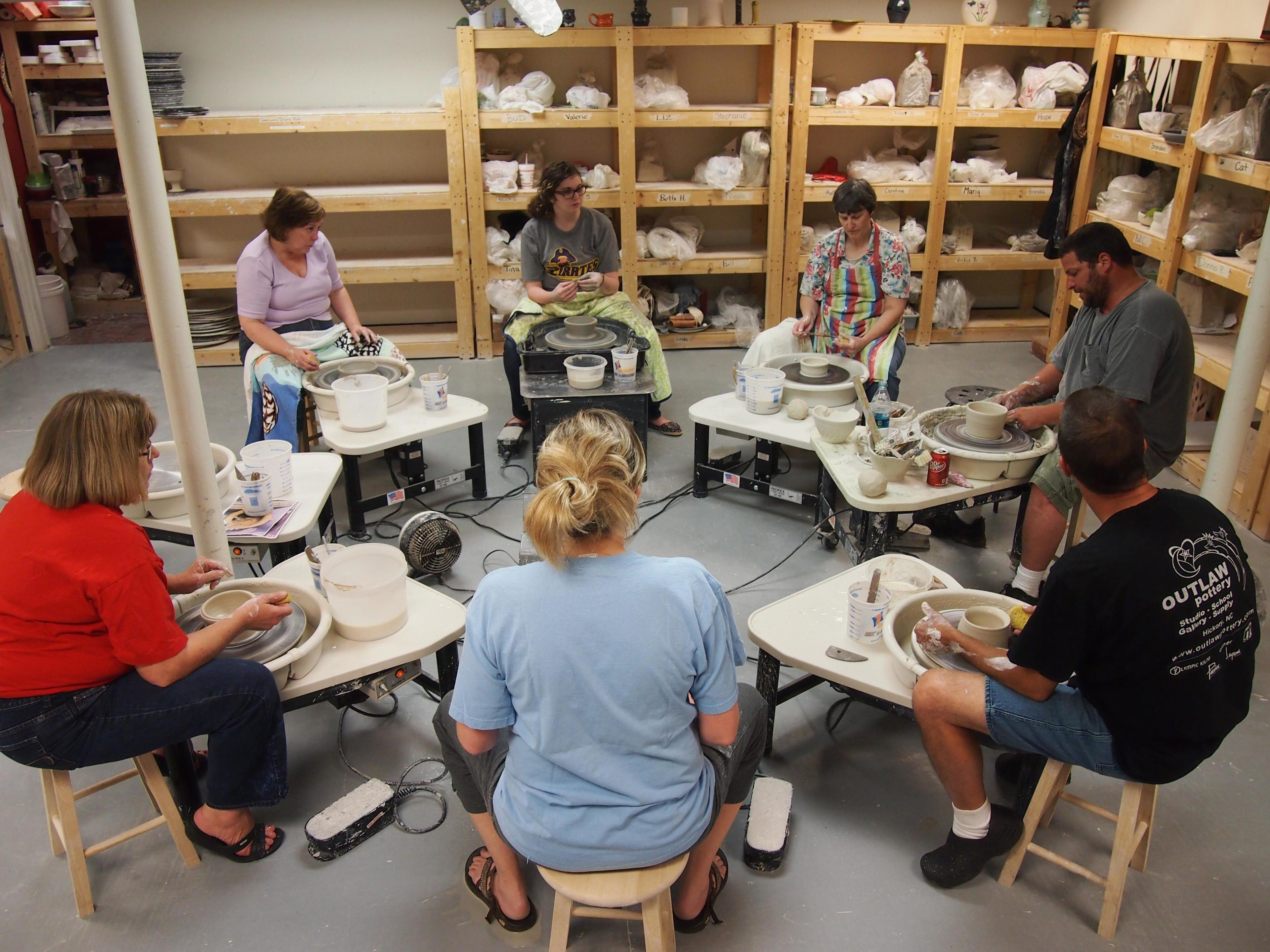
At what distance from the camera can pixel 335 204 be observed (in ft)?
20.3

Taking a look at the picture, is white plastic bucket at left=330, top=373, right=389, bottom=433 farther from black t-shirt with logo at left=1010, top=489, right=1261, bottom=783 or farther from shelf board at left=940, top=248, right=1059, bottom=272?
shelf board at left=940, top=248, right=1059, bottom=272

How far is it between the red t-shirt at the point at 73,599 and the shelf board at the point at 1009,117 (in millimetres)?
5914

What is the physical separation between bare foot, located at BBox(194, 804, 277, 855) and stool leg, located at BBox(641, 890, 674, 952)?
3.92 ft

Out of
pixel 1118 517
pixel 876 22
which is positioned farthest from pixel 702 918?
pixel 876 22

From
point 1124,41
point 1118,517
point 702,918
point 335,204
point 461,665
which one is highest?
point 1124,41

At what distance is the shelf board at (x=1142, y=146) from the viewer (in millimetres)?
5164

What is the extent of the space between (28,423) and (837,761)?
198 inches

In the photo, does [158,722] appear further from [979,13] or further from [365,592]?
[979,13]

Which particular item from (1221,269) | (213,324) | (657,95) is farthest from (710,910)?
(213,324)

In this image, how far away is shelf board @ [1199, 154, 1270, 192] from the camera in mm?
4359

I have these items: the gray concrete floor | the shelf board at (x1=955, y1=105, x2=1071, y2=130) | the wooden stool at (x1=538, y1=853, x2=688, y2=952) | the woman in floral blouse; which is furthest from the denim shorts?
the shelf board at (x1=955, y1=105, x2=1071, y2=130)

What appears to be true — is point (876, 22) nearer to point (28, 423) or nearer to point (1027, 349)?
point (1027, 349)

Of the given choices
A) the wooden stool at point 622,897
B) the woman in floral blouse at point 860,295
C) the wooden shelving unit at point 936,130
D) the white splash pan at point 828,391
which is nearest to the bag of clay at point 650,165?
the wooden shelving unit at point 936,130

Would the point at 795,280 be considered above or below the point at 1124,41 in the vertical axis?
below
